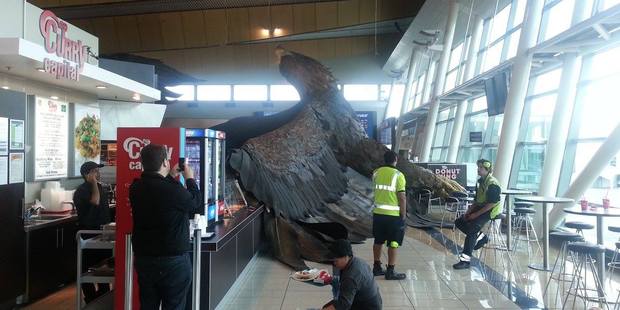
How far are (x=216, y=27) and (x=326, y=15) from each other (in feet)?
17.4

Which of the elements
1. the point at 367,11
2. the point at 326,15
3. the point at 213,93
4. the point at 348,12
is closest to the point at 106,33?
the point at 213,93

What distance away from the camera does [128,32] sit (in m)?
22.9

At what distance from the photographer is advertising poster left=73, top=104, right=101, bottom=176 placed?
776 cm

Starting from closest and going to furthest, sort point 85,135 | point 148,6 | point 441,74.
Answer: point 85,135 → point 441,74 → point 148,6

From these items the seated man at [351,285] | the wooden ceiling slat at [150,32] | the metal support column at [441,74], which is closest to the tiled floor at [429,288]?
the seated man at [351,285]

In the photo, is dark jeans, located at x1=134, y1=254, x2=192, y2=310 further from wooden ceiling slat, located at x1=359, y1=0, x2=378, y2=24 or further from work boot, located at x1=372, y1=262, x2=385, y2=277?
wooden ceiling slat, located at x1=359, y1=0, x2=378, y2=24

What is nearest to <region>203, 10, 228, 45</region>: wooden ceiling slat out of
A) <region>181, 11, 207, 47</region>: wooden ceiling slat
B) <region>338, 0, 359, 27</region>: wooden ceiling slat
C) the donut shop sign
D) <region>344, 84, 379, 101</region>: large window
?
<region>181, 11, 207, 47</region>: wooden ceiling slat

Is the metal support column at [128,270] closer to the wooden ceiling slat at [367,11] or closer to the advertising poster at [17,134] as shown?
the advertising poster at [17,134]

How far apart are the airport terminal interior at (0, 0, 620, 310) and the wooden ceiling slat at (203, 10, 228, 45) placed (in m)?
4.85

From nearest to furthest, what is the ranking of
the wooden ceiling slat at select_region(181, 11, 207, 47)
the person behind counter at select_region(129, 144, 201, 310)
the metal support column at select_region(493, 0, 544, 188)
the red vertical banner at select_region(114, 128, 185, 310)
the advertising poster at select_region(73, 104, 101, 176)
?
the person behind counter at select_region(129, 144, 201, 310) < the red vertical banner at select_region(114, 128, 185, 310) < the advertising poster at select_region(73, 104, 101, 176) < the metal support column at select_region(493, 0, 544, 188) < the wooden ceiling slat at select_region(181, 11, 207, 47)

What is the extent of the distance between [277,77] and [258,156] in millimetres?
19784

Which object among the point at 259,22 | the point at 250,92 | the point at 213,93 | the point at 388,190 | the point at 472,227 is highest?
the point at 259,22

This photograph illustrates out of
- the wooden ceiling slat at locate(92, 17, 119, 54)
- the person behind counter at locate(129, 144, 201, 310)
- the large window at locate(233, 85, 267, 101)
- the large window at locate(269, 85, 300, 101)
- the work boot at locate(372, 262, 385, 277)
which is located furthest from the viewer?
the large window at locate(269, 85, 300, 101)

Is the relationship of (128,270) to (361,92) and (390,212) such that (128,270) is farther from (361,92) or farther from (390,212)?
(361,92)
